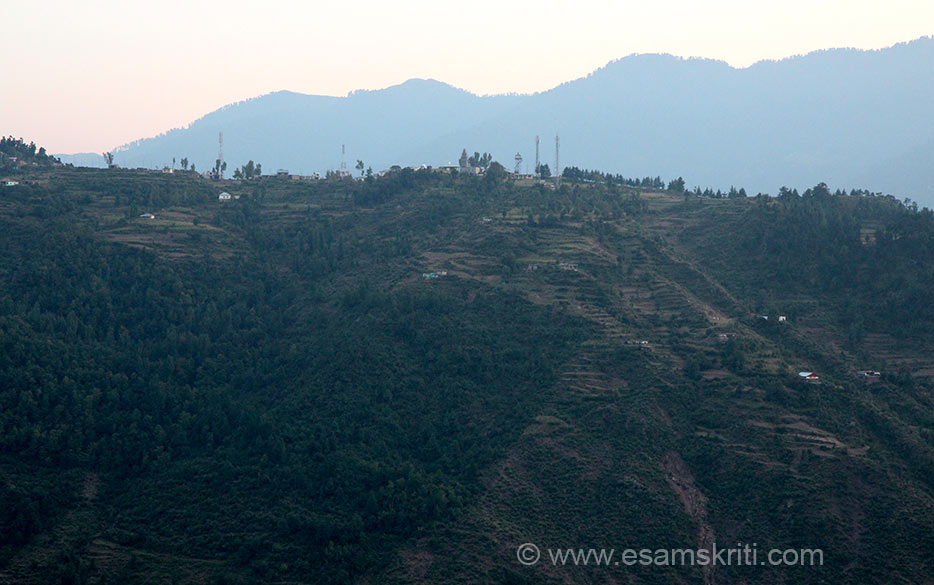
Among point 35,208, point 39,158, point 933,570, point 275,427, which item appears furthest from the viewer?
point 39,158

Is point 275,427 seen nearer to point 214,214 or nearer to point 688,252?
point 214,214

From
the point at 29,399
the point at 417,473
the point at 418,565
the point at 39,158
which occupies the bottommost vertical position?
the point at 418,565

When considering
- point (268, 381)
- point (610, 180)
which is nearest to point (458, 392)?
point (268, 381)

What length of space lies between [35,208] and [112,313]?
16.7 meters

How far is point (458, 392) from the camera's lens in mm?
43281

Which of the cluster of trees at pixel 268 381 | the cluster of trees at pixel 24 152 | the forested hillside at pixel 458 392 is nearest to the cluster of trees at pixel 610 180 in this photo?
the forested hillside at pixel 458 392

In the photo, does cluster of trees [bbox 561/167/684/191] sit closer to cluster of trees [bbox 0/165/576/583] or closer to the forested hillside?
the forested hillside

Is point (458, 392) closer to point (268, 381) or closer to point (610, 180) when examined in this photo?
point (268, 381)

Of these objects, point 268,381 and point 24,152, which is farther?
point 24,152

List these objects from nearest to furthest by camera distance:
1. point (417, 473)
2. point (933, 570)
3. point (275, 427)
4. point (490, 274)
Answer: point (933, 570)
point (417, 473)
point (275, 427)
point (490, 274)

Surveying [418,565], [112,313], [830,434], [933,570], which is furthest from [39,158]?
[933,570]

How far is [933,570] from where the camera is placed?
1216 inches

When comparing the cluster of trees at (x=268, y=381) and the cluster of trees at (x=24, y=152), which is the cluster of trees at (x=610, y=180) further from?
the cluster of trees at (x=24, y=152)

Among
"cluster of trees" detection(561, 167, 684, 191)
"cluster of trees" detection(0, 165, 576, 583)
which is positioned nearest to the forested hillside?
"cluster of trees" detection(0, 165, 576, 583)
